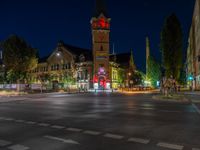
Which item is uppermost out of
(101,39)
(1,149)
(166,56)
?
(101,39)

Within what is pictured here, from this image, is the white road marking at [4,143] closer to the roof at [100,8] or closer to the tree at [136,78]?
the roof at [100,8]

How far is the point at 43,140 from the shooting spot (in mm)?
8102

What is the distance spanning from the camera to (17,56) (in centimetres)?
5325

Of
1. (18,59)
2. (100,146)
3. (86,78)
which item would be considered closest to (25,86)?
(18,59)

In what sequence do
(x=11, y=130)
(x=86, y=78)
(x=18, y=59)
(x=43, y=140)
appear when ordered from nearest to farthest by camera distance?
(x=43, y=140)
(x=11, y=130)
(x=18, y=59)
(x=86, y=78)

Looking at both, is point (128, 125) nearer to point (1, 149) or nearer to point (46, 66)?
point (1, 149)

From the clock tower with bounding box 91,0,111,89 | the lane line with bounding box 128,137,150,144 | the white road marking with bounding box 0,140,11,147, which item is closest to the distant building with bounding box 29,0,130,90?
the clock tower with bounding box 91,0,111,89

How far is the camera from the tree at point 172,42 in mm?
30766

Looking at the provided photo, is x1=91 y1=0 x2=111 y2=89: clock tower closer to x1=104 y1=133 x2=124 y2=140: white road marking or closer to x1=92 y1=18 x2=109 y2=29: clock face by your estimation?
x1=92 y1=18 x2=109 y2=29: clock face

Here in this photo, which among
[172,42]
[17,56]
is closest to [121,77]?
[17,56]

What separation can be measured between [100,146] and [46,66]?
298 feet

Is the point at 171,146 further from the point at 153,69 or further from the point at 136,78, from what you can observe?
the point at 136,78

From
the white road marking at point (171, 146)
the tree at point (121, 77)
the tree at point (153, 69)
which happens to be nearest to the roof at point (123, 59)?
the tree at point (121, 77)

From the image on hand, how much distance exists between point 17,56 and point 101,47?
35577mm
